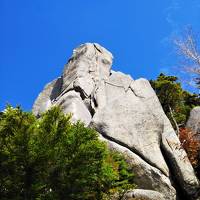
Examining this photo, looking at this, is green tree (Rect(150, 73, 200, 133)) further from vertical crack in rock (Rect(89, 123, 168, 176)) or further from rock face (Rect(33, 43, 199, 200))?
vertical crack in rock (Rect(89, 123, 168, 176))

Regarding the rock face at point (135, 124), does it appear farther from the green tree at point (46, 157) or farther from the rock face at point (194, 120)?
the green tree at point (46, 157)

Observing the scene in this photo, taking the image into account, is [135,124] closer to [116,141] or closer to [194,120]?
[116,141]

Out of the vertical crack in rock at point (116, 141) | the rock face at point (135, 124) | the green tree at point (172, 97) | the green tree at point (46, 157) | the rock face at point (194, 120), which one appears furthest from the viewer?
the green tree at point (172, 97)

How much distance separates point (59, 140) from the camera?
717 inches

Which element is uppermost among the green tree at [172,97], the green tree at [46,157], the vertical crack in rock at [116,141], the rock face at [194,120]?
the green tree at [172,97]

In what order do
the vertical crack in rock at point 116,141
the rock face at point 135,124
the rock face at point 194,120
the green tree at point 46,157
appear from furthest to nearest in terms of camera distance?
the rock face at point 194,120
the vertical crack in rock at point 116,141
the rock face at point 135,124
the green tree at point 46,157

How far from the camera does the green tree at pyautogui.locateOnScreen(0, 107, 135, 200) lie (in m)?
17.4

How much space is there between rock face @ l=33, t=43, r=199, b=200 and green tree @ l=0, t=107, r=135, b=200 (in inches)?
213

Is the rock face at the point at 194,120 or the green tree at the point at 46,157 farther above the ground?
the rock face at the point at 194,120

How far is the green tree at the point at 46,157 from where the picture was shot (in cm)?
1742

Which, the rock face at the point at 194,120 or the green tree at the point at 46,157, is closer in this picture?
the green tree at the point at 46,157

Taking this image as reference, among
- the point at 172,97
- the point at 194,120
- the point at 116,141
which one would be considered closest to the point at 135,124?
the point at 116,141

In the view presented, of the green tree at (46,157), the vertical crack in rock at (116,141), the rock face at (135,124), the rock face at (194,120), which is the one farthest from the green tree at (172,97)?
the green tree at (46,157)

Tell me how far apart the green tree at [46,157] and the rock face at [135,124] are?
5.42 meters
